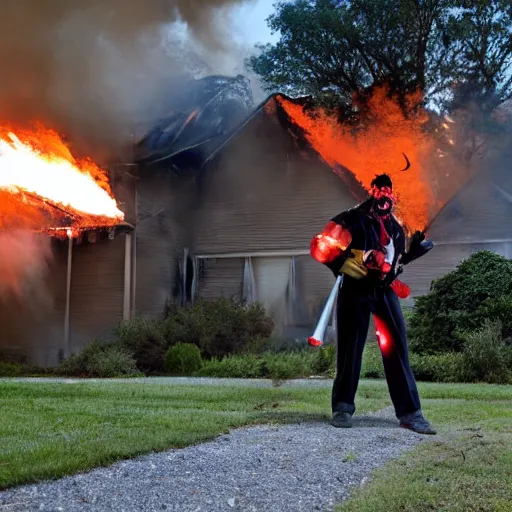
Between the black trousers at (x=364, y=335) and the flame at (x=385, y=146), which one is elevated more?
the flame at (x=385, y=146)

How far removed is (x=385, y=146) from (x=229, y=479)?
651 inches

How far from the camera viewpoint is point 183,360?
1332cm

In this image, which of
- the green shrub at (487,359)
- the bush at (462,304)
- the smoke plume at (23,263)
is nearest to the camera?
the green shrub at (487,359)

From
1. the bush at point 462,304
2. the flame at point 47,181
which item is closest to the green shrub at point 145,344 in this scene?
the flame at point 47,181

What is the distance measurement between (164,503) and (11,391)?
6.42 m

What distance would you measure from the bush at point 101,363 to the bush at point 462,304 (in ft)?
17.9

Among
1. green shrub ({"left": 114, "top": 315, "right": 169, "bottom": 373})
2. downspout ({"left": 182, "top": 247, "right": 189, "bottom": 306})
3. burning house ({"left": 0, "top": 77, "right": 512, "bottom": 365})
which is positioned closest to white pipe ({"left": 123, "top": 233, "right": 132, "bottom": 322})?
burning house ({"left": 0, "top": 77, "right": 512, "bottom": 365})

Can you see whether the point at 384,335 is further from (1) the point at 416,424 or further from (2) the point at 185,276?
(2) the point at 185,276

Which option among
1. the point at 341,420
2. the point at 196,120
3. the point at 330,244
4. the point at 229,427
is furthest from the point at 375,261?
the point at 196,120

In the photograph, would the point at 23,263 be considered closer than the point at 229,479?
A: No

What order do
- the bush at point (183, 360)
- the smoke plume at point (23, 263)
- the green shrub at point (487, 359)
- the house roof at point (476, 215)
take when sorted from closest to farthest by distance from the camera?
1. the green shrub at point (487, 359)
2. the bush at point (183, 360)
3. the smoke plume at point (23, 263)
4. the house roof at point (476, 215)

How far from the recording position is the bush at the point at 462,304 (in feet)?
42.9

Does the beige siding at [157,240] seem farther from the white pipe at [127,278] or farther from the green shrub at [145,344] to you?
the green shrub at [145,344]

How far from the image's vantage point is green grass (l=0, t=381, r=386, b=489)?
4.68 metres
